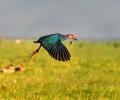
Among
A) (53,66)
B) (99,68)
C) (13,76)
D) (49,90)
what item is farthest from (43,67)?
(49,90)

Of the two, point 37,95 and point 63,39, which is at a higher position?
point 63,39

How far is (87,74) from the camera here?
63.5ft

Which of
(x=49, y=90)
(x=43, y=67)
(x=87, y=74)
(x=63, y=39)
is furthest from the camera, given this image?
(x=43, y=67)

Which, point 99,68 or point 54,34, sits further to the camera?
point 99,68

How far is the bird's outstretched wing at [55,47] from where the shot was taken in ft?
27.1

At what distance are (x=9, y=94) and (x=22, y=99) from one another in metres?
1.10

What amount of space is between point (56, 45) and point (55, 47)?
93 mm

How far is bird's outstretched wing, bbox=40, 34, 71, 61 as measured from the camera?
827cm

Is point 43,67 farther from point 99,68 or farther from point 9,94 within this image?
point 9,94

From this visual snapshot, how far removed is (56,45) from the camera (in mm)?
8773

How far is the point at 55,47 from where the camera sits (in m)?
8.69

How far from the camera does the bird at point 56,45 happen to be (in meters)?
8.30

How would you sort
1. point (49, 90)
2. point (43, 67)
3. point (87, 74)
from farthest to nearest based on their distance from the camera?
point (43, 67), point (87, 74), point (49, 90)

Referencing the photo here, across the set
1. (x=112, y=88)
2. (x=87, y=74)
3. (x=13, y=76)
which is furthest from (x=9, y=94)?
(x=87, y=74)
